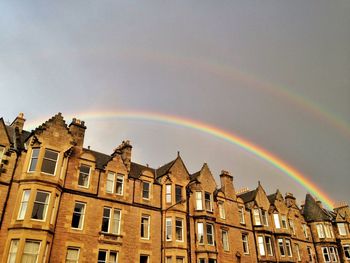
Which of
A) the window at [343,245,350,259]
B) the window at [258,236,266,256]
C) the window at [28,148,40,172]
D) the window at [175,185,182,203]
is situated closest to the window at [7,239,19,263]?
the window at [28,148,40,172]

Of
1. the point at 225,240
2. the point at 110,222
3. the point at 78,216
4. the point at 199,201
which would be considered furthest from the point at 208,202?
the point at 78,216

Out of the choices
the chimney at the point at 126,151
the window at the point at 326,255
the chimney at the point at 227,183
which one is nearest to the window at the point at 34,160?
the chimney at the point at 126,151

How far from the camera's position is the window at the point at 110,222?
29.1m

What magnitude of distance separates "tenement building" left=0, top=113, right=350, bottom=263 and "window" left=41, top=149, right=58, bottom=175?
0.09 metres

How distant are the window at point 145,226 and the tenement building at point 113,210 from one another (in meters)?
0.10

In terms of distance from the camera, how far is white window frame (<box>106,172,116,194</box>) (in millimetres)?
30953

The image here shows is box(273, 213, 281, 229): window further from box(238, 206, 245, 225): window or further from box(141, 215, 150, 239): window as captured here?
box(141, 215, 150, 239): window

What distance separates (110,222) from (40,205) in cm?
701

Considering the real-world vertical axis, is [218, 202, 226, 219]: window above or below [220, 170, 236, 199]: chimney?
below

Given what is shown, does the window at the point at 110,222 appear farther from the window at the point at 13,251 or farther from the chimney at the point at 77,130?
the window at the point at 13,251

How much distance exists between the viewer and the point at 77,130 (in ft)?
102

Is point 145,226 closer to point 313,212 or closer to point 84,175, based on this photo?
point 84,175

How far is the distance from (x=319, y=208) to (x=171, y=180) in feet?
113

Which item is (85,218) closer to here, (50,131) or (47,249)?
(47,249)
